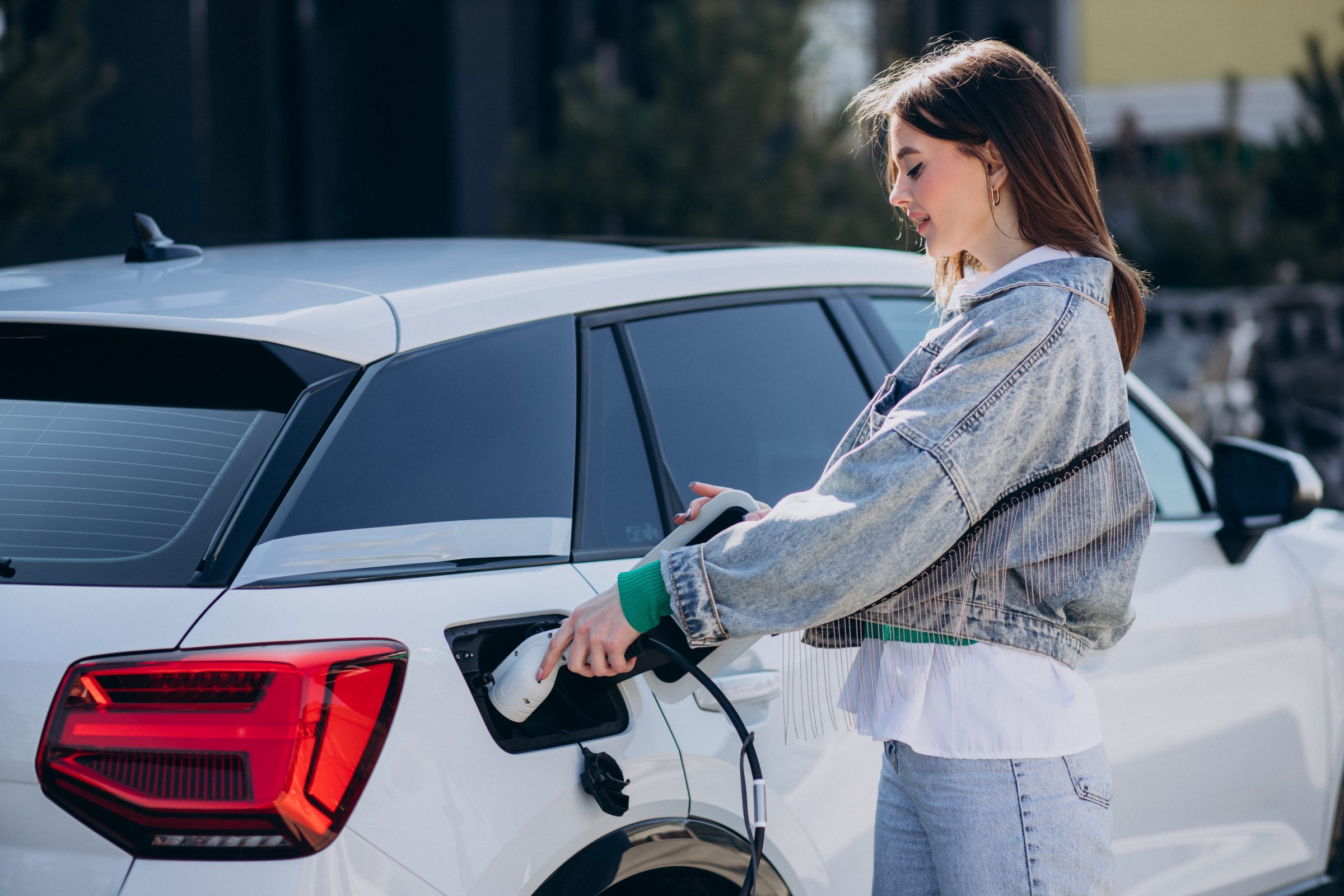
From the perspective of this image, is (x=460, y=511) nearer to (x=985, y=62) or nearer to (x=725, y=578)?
(x=725, y=578)

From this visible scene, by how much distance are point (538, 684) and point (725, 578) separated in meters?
0.29

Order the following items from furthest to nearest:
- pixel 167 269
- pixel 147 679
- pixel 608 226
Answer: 1. pixel 608 226
2. pixel 167 269
3. pixel 147 679

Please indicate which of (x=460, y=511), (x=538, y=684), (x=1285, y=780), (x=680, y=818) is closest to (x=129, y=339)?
(x=460, y=511)

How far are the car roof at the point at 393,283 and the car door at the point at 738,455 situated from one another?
0.06 m

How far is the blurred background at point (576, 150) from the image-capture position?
271 inches

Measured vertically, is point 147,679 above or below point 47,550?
below

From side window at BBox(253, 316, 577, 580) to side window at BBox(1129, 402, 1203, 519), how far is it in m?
1.64

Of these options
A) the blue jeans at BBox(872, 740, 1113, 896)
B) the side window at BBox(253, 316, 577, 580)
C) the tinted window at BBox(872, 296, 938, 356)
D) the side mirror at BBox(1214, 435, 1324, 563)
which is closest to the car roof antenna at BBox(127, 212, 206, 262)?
the side window at BBox(253, 316, 577, 580)

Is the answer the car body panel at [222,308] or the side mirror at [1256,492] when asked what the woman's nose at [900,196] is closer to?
the car body panel at [222,308]

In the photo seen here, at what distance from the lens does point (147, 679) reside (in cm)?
160

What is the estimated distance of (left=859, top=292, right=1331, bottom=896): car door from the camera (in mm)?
2721

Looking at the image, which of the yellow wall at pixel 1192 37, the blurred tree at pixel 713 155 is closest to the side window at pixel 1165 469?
the blurred tree at pixel 713 155

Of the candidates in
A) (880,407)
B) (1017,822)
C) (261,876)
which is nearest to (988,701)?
(1017,822)

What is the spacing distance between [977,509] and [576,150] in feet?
19.2
